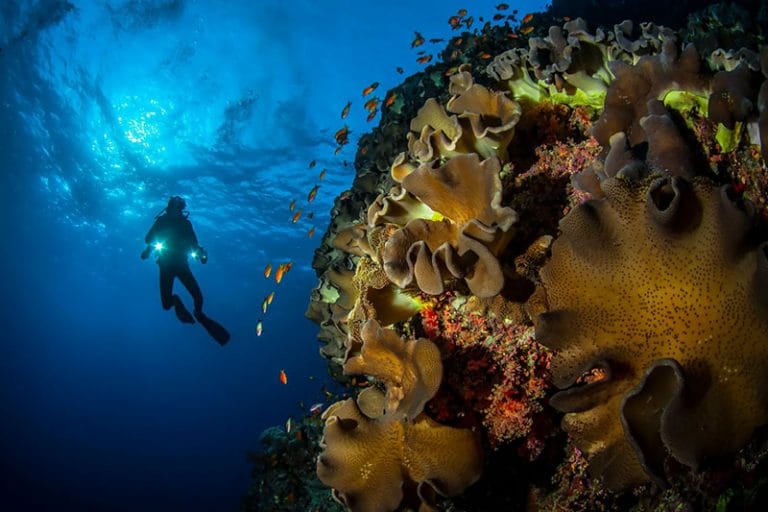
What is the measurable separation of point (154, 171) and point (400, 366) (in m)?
35.6

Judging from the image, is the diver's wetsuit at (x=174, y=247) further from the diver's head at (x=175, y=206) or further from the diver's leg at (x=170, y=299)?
the diver's head at (x=175, y=206)

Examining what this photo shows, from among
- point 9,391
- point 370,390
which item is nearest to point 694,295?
point 370,390

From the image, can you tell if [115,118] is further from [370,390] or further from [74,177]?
[370,390]

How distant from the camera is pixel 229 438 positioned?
71.7 metres

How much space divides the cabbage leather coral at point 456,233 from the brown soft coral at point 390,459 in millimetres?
761

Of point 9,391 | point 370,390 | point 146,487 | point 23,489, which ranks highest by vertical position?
point 9,391

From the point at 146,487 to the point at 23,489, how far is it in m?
11.4

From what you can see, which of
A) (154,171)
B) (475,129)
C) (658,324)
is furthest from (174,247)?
(154,171)

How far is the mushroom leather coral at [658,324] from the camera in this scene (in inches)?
63.8

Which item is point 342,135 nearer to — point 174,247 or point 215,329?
point 215,329

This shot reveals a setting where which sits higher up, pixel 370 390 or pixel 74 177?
pixel 74 177

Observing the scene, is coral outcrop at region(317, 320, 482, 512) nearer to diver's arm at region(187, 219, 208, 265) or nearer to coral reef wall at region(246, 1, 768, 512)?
coral reef wall at region(246, 1, 768, 512)

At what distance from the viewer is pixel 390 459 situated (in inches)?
83.5

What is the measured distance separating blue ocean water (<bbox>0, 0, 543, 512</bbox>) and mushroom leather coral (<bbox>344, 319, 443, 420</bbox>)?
61.8 feet
